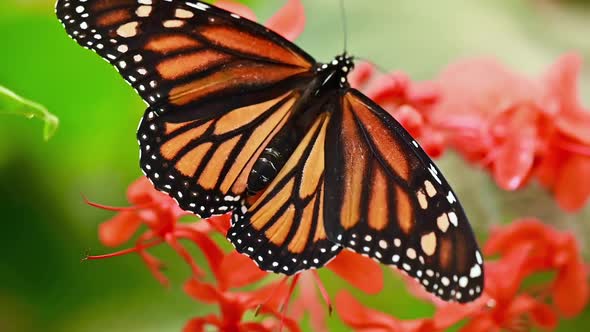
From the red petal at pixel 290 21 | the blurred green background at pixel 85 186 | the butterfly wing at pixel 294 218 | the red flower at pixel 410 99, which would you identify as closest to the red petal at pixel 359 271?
the butterfly wing at pixel 294 218

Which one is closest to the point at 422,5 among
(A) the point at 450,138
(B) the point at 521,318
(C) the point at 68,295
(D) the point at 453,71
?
(D) the point at 453,71

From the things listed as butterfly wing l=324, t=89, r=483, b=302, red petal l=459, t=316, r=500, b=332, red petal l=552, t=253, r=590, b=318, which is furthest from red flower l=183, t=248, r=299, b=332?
red petal l=552, t=253, r=590, b=318

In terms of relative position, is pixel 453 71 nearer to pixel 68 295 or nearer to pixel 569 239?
pixel 569 239

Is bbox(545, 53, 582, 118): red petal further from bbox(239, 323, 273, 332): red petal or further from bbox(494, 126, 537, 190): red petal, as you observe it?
bbox(239, 323, 273, 332): red petal

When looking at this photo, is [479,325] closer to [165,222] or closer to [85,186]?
[165,222]

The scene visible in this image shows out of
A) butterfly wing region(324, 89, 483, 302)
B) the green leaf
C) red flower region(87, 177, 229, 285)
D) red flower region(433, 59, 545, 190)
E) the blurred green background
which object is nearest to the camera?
the green leaf

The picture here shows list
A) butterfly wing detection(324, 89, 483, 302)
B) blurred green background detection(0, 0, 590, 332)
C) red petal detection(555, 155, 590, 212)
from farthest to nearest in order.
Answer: blurred green background detection(0, 0, 590, 332)
red petal detection(555, 155, 590, 212)
butterfly wing detection(324, 89, 483, 302)

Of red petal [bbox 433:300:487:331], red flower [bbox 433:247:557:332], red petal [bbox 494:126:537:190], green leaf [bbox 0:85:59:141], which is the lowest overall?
green leaf [bbox 0:85:59:141]
